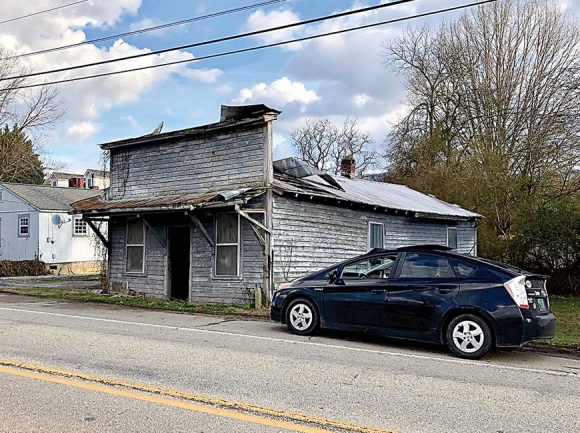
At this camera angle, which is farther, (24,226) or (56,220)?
(24,226)

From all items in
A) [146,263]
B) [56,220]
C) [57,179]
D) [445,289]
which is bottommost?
[445,289]

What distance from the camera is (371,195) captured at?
1933cm

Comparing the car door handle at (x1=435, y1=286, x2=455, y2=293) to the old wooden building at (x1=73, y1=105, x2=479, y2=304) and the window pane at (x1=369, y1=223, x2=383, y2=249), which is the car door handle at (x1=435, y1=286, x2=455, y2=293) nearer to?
the old wooden building at (x1=73, y1=105, x2=479, y2=304)

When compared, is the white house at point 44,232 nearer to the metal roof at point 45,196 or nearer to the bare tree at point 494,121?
the metal roof at point 45,196

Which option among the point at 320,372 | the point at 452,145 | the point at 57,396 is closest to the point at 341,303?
the point at 320,372

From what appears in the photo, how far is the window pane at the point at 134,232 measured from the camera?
17.1 m

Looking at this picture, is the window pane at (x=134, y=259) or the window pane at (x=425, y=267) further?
the window pane at (x=134, y=259)

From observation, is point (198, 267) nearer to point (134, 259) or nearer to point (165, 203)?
point (165, 203)

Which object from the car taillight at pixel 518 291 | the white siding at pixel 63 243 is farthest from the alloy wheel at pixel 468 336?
the white siding at pixel 63 243

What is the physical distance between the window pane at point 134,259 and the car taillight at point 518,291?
39.0 ft

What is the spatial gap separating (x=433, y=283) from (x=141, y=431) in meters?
5.25

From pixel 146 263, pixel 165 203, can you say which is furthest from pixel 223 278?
pixel 146 263

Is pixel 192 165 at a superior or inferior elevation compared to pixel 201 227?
superior

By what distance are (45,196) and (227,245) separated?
2166cm
